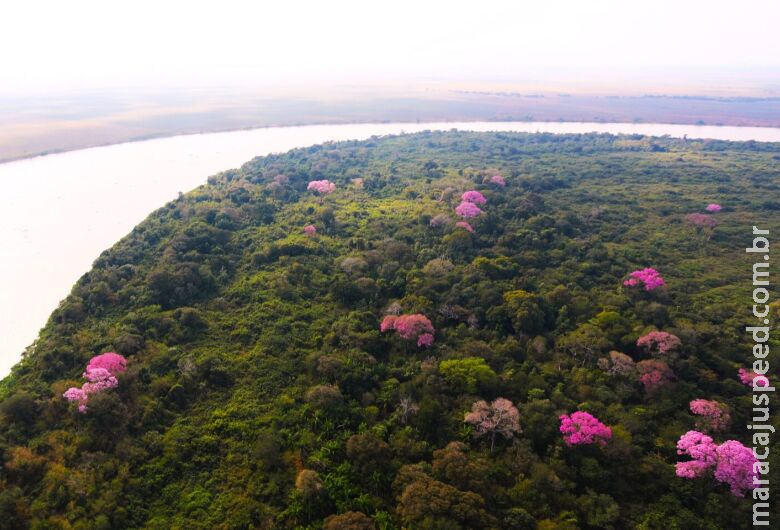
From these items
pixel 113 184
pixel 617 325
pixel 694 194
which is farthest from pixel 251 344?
pixel 694 194

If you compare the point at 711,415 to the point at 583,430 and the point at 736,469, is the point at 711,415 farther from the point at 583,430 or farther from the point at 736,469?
the point at 583,430

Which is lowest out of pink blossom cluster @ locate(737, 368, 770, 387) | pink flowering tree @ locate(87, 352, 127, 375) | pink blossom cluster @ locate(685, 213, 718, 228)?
pink blossom cluster @ locate(737, 368, 770, 387)

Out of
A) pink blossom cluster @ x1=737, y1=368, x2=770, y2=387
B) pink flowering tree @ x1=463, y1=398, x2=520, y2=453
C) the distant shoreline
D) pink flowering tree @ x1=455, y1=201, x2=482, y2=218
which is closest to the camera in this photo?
pink flowering tree @ x1=463, y1=398, x2=520, y2=453

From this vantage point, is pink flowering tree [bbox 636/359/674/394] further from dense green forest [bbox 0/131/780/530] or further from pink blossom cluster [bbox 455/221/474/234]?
pink blossom cluster [bbox 455/221/474/234]

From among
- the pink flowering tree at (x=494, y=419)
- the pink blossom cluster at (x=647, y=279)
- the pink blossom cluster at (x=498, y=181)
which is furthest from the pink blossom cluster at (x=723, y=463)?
the pink blossom cluster at (x=498, y=181)

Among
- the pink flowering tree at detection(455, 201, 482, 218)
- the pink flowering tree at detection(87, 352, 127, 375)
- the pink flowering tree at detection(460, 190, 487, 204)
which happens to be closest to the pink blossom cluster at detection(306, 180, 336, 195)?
the pink flowering tree at detection(460, 190, 487, 204)

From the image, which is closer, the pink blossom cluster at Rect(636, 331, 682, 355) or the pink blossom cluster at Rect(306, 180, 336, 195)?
the pink blossom cluster at Rect(636, 331, 682, 355)

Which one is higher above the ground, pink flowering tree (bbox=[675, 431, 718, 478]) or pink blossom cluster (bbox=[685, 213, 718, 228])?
pink blossom cluster (bbox=[685, 213, 718, 228])
